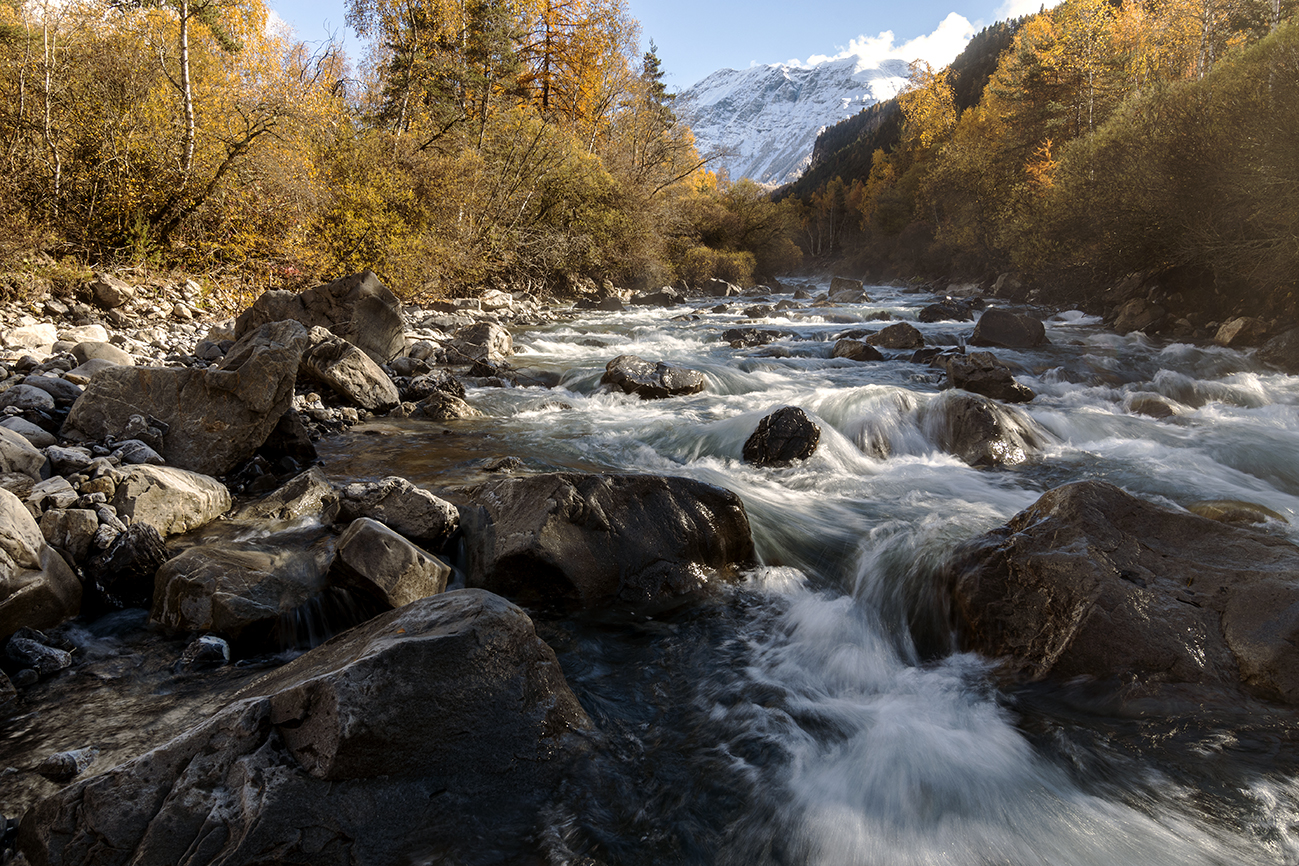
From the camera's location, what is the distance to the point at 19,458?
15.8 feet

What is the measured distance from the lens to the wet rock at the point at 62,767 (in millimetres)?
2754

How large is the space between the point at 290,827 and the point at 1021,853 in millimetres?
2847

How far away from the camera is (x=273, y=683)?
9.68 feet

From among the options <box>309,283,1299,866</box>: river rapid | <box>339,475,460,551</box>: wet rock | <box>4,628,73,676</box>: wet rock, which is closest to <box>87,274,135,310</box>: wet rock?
<box>309,283,1299,866</box>: river rapid

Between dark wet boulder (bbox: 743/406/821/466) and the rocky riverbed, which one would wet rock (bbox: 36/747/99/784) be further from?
A: dark wet boulder (bbox: 743/406/821/466)

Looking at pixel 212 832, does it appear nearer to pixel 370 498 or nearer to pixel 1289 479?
pixel 370 498

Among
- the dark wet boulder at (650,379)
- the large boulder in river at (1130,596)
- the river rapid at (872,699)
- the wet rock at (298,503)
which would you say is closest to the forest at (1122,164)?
the river rapid at (872,699)

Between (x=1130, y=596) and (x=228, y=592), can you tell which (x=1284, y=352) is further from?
(x=228, y=592)

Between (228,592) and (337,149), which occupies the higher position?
(337,149)

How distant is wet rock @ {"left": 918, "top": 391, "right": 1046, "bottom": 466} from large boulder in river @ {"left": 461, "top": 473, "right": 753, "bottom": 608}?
→ 13.0 ft

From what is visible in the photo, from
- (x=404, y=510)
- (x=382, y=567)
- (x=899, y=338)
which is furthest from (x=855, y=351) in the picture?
(x=382, y=567)

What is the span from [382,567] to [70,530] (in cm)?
216

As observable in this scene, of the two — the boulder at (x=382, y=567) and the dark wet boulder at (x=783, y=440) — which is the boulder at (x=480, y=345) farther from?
the boulder at (x=382, y=567)

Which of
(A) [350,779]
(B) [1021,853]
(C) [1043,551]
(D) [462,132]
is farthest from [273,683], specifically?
(D) [462,132]
